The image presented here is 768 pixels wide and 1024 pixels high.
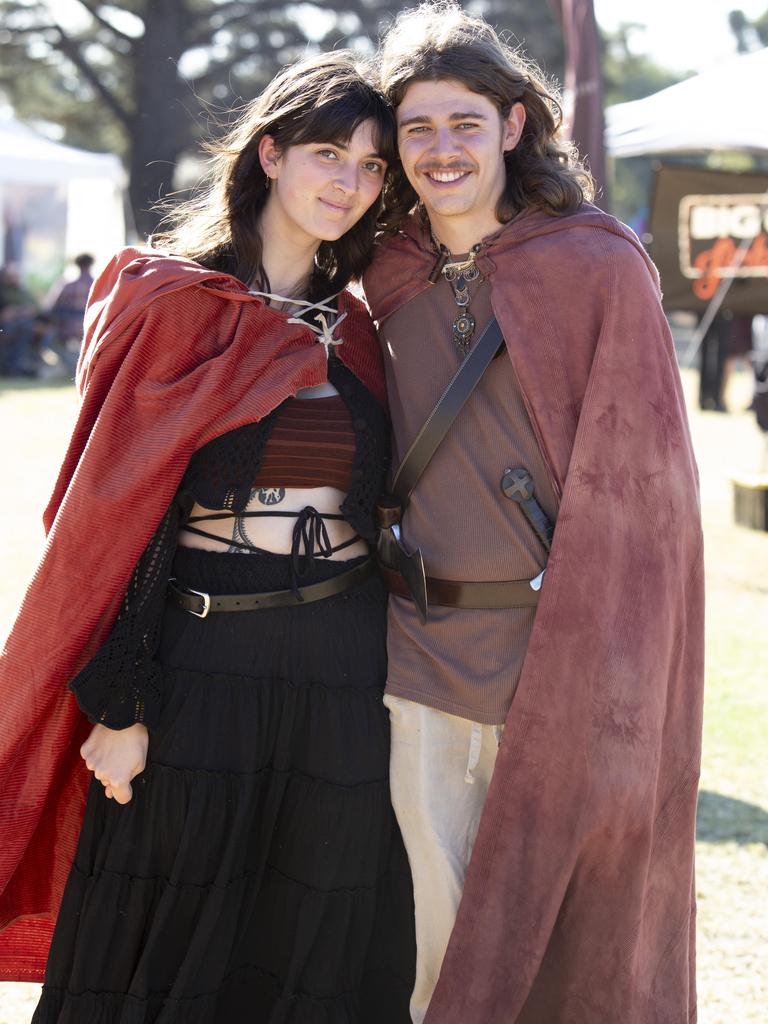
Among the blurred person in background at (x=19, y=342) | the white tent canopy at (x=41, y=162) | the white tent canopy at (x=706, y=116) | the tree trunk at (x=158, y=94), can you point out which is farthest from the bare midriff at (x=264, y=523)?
the tree trunk at (x=158, y=94)

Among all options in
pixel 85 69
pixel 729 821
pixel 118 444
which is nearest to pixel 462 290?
pixel 118 444

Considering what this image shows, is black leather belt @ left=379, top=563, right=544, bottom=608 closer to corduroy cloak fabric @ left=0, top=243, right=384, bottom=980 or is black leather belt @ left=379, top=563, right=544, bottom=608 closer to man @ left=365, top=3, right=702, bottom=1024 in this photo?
man @ left=365, top=3, right=702, bottom=1024

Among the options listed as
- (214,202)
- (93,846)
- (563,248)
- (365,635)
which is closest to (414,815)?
(365,635)

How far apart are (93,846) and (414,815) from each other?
24.5 inches

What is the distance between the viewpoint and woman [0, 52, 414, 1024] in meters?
2.30

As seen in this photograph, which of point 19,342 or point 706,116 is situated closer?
point 706,116

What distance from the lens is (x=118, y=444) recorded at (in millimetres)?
2287

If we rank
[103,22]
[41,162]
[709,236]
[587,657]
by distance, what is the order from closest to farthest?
[587,657]
[709,236]
[41,162]
[103,22]

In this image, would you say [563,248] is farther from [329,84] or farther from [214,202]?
[214,202]

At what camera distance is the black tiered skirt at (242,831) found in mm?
2342

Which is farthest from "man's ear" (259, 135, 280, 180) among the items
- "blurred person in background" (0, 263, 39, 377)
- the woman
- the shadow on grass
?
"blurred person in background" (0, 263, 39, 377)

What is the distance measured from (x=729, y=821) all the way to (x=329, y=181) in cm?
257

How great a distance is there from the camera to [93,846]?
2396mm

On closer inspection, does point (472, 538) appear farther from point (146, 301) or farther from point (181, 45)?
point (181, 45)
